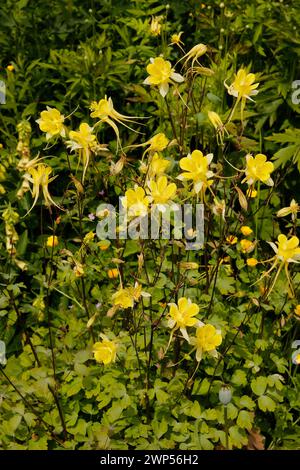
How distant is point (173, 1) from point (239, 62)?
18.9 inches

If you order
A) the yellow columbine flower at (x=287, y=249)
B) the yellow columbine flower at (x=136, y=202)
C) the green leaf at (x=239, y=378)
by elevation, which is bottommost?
the green leaf at (x=239, y=378)

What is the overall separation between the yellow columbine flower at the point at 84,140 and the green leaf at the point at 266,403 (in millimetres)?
1018

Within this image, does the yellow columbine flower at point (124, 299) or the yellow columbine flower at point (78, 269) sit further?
the yellow columbine flower at point (78, 269)

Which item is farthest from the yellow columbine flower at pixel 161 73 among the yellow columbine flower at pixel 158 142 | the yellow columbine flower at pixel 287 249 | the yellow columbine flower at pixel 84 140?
the yellow columbine flower at pixel 287 249

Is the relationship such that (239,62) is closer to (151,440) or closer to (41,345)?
(41,345)

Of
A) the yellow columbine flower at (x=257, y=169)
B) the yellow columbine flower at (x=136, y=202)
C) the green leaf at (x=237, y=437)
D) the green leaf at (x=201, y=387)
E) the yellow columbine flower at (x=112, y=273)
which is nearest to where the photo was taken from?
the yellow columbine flower at (x=136, y=202)

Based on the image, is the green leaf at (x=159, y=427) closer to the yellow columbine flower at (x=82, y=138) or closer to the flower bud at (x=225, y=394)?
the flower bud at (x=225, y=394)

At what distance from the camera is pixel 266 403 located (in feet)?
7.03

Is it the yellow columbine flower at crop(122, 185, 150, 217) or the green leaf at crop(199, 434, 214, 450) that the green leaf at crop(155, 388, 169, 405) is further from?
the yellow columbine flower at crop(122, 185, 150, 217)

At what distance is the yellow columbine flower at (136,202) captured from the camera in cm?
175

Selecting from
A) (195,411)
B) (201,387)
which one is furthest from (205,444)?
(201,387)

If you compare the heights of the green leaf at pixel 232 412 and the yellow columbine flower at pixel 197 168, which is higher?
the yellow columbine flower at pixel 197 168

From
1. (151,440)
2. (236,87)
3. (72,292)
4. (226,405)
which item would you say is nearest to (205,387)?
(226,405)

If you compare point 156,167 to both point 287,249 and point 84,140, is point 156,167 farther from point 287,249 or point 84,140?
point 287,249
